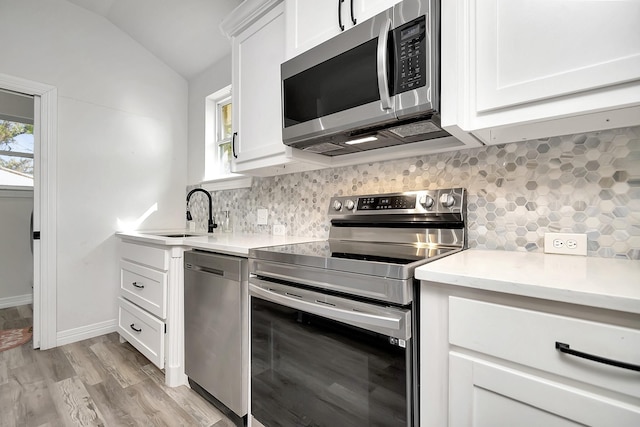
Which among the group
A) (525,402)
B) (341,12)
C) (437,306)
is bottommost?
(525,402)

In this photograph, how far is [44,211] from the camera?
91.8 inches

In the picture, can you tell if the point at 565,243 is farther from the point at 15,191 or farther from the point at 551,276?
the point at 15,191

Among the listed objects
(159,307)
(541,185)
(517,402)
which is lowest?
(159,307)

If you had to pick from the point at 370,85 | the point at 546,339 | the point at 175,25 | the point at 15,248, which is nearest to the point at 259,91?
the point at 370,85

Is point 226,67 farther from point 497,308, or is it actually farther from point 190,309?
point 497,308

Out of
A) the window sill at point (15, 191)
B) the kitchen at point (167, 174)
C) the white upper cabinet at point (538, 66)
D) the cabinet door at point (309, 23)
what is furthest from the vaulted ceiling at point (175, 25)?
the window sill at point (15, 191)

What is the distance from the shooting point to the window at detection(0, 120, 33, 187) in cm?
343

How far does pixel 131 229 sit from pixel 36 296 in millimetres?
846

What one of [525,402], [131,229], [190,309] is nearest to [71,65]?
[131,229]

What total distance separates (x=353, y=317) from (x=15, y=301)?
4528 millimetres

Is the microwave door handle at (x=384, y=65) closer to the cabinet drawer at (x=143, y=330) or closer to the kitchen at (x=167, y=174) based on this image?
the kitchen at (x=167, y=174)

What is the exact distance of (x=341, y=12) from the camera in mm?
1270

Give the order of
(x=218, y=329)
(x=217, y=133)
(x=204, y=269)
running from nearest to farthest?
(x=218, y=329) → (x=204, y=269) → (x=217, y=133)

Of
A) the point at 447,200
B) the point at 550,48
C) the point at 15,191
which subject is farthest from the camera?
the point at 15,191
